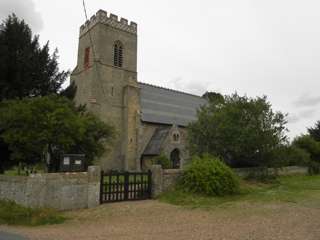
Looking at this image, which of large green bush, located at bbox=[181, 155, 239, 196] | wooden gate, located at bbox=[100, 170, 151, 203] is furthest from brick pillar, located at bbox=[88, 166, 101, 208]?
large green bush, located at bbox=[181, 155, 239, 196]

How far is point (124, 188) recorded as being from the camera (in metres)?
15.4

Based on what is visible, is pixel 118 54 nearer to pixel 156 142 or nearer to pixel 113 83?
pixel 113 83

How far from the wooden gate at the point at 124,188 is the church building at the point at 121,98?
1856cm

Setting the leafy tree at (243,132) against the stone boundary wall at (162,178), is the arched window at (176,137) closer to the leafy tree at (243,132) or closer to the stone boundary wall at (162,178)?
the leafy tree at (243,132)

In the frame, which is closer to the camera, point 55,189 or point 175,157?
point 55,189

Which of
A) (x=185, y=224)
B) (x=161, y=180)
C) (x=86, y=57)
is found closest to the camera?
(x=185, y=224)

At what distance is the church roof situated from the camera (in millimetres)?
40344

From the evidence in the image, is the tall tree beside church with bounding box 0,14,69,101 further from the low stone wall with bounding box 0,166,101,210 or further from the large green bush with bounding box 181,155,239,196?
the large green bush with bounding box 181,155,239,196

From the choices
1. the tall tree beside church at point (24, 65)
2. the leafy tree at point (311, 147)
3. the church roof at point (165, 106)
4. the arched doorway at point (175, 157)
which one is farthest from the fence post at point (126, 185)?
the leafy tree at point (311, 147)

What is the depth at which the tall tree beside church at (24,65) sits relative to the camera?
768 inches

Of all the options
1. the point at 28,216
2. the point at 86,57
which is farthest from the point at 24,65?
the point at 86,57

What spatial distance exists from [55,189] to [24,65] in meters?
9.85

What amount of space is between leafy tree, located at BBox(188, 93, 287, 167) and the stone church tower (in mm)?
12948

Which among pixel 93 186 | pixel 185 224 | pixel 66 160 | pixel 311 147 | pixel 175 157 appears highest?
pixel 311 147
